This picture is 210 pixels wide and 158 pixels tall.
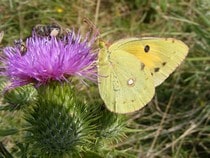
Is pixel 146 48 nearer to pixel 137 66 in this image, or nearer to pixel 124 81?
pixel 137 66

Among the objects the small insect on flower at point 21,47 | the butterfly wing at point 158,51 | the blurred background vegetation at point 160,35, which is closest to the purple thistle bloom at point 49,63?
the small insect on flower at point 21,47

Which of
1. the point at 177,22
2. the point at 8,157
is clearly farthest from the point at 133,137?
the point at 8,157

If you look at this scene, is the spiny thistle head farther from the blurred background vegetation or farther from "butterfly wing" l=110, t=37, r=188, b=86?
the blurred background vegetation

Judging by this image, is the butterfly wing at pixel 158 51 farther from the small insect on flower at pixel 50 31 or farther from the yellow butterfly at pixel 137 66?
the small insect on flower at pixel 50 31

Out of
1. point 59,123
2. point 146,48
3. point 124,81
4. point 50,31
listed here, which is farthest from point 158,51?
point 59,123

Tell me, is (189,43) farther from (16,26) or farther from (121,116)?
(121,116)
